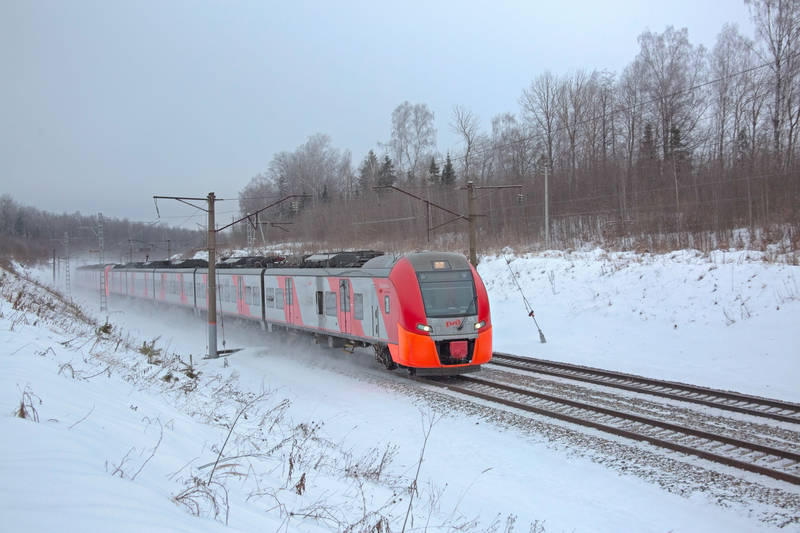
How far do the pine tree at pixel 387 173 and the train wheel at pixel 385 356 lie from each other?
131 feet

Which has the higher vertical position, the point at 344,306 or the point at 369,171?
the point at 369,171

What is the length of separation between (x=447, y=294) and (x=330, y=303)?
4.42 m

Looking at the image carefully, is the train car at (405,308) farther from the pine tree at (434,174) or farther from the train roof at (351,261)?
the pine tree at (434,174)

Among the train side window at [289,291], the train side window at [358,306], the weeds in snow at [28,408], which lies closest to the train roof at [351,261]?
the train side window at [289,291]

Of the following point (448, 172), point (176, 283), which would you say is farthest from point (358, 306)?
point (448, 172)

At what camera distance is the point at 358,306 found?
45.7 feet

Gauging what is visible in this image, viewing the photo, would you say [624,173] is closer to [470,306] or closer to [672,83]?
[672,83]

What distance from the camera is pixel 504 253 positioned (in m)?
26.8

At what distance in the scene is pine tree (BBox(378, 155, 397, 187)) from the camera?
174 ft

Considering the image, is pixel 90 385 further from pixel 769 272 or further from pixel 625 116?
pixel 625 116

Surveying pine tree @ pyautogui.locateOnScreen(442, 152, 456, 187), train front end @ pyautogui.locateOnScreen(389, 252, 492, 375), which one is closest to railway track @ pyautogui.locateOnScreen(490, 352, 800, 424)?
train front end @ pyautogui.locateOnScreen(389, 252, 492, 375)

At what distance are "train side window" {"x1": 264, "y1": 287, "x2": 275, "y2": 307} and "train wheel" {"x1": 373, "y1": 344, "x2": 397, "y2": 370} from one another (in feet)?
21.9

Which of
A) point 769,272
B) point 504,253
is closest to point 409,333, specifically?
point 769,272

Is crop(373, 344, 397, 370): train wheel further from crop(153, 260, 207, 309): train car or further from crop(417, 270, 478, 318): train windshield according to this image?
crop(153, 260, 207, 309): train car
